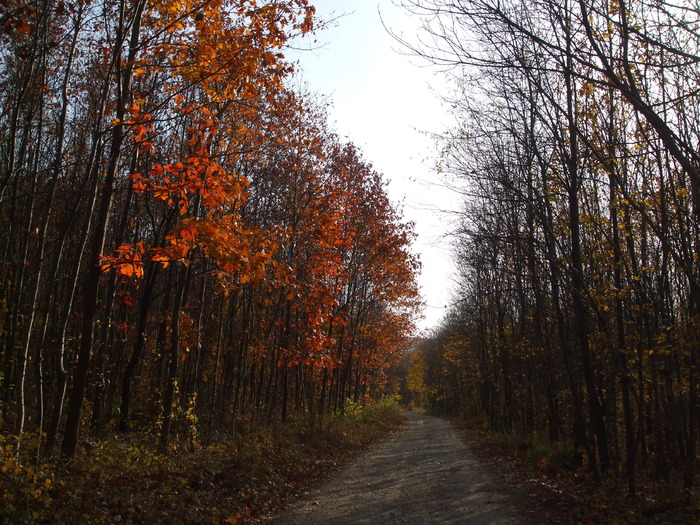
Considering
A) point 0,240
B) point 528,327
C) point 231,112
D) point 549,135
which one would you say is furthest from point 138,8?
point 528,327

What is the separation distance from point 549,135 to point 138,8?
307 inches

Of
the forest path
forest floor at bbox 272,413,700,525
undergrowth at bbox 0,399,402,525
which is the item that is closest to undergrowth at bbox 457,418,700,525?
forest floor at bbox 272,413,700,525

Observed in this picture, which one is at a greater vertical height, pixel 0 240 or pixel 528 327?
pixel 0 240

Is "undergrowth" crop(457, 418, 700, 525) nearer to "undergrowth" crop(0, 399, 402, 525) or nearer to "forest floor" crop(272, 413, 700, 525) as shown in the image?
"forest floor" crop(272, 413, 700, 525)

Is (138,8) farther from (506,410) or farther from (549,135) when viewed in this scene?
(506,410)

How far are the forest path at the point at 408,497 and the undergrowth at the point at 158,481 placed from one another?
2.34ft

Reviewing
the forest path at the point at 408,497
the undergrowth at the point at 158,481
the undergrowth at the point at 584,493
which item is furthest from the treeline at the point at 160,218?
the undergrowth at the point at 584,493

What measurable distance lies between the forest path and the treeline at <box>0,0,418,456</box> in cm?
320

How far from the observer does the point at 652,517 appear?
6875 mm

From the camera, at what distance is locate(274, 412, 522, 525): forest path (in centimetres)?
709

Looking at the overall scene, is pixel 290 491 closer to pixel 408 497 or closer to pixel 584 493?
pixel 408 497

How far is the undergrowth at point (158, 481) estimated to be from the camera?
5145 millimetres

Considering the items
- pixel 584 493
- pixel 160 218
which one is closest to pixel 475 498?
pixel 584 493

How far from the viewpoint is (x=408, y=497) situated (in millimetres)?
8578
